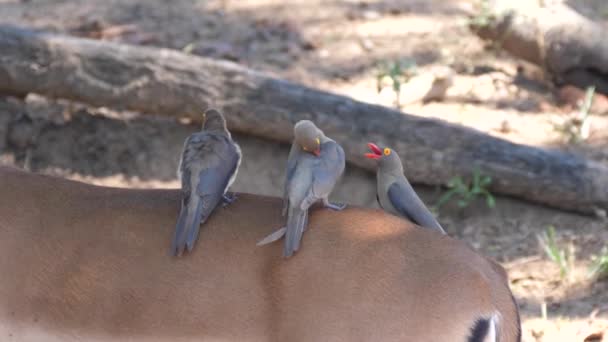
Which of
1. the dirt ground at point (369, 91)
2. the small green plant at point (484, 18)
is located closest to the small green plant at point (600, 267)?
the dirt ground at point (369, 91)

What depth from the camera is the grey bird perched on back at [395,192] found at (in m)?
4.09

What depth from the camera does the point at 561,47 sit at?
23.0 ft

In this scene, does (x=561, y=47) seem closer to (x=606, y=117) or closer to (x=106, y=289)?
(x=606, y=117)

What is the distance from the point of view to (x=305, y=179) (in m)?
3.61

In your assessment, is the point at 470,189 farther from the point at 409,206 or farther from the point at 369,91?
the point at 409,206

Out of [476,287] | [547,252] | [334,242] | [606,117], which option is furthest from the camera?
[606,117]

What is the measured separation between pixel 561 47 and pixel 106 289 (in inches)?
168

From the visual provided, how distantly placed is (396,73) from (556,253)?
6.02 ft

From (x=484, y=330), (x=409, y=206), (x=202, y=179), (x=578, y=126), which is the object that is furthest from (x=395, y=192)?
(x=578, y=126)

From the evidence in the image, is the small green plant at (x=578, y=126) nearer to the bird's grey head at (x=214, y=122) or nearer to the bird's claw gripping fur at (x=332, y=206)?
the bird's grey head at (x=214, y=122)

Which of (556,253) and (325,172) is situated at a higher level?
(325,172)

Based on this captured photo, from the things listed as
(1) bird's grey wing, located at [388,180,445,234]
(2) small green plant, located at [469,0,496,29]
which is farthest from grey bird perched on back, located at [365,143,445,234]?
(2) small green plant, located at [469,0,496,29]

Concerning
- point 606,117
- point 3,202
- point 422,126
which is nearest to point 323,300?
point 3,202

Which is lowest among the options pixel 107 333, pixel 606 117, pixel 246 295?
pixel 606 117
